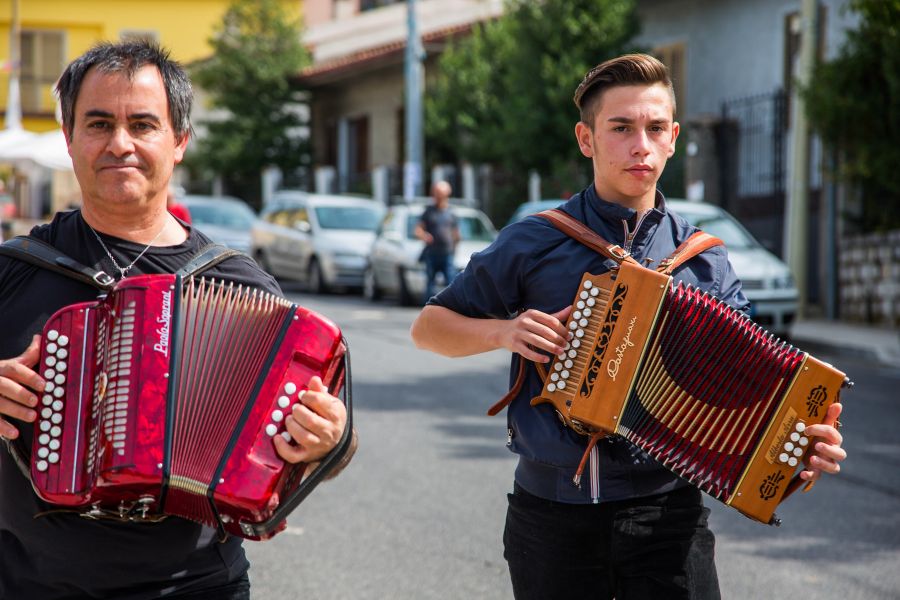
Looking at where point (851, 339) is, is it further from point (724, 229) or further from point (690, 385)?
point (690, 385)

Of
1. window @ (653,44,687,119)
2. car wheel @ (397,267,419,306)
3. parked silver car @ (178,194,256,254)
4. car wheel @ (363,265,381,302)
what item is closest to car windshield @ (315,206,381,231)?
car wheel @ (363,265,381,302)

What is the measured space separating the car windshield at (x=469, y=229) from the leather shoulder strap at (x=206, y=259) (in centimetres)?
1661

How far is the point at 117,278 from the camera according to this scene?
2932 mm

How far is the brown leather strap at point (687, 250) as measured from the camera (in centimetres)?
328

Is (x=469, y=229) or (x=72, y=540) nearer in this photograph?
(x=72, y=540)

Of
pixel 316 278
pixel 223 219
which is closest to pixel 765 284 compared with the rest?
pixel 316 278

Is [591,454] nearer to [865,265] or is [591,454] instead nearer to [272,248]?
[865,265]

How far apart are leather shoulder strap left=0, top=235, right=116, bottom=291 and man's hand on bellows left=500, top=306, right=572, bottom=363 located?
971mm

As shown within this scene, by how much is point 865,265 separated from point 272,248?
10676 millimetres

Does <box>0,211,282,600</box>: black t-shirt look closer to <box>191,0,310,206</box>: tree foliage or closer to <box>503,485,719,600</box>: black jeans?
<box>503,485,719,600</box>: black jeans

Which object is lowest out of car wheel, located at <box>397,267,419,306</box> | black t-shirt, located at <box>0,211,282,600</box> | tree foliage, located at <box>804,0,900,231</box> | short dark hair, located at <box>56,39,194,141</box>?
car wheel, located at <box>397,267,419,306</box>

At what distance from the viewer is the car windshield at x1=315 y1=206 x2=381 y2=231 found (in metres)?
22.5

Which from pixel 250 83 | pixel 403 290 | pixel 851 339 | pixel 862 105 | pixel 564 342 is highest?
pixel 250 83

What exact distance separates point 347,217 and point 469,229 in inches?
128
